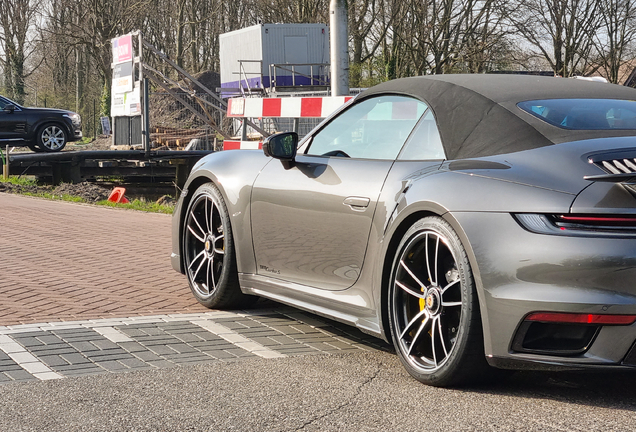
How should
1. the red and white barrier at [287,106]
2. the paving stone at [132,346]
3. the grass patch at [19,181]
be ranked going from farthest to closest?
the grass patch at [19,181] → the red and white barrier at [287,106] → the paving stone at [132,346]

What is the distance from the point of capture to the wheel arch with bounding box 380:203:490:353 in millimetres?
3396

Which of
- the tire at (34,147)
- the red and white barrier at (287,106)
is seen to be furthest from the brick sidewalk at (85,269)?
the tire at (34,147)

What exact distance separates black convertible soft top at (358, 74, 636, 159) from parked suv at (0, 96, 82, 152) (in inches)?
746

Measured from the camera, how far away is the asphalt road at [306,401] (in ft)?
10.5

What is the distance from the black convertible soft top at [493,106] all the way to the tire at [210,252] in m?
1.29

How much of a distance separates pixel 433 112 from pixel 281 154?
982mm

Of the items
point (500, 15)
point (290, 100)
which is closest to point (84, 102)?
point (500, 15)

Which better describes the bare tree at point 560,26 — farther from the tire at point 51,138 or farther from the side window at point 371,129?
the side window at point 371,129

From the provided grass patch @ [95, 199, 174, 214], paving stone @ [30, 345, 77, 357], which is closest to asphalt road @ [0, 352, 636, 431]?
paving stone @ [30, 345, 77, 357]

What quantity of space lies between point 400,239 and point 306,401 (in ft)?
2.79

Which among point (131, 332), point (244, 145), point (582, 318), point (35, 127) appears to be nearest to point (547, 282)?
point (582, 318)

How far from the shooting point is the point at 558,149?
11.4 ft

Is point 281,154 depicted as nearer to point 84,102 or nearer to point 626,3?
point 626,3

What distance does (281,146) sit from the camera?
475cm
